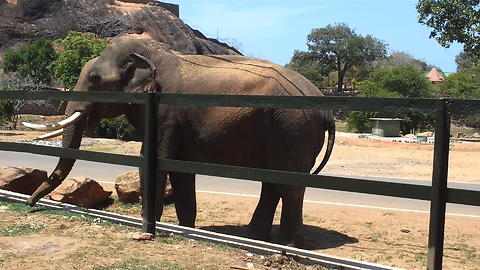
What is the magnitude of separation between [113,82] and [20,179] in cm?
292

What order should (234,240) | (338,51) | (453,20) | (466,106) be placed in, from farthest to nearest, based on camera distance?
(338,51) → (453,20) → (234,240) → (466,106)

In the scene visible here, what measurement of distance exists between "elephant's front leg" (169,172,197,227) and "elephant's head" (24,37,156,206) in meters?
0.95

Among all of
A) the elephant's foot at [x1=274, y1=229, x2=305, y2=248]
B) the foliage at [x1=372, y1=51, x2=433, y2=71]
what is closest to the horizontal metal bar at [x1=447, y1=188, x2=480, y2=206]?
the elephant's foot at [x1=274, y1=229, x2=305, y2=248]

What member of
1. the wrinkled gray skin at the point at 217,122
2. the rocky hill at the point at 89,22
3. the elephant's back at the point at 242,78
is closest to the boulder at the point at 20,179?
the wrinkled gray skin at the point at 217,122

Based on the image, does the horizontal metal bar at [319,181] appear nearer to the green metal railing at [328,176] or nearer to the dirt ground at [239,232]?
the green metal railing at [328,176]

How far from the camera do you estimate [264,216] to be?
7234mm

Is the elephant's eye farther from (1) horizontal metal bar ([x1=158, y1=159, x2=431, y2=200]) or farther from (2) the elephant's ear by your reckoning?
(1) horizontal metal bar ([x1=158, y1=159, x2=431, y2=200])

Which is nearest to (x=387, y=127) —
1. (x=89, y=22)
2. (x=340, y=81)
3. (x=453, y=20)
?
(x=453, y=20)

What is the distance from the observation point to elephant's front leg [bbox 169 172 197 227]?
7.48m

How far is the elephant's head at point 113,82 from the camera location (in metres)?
7.19

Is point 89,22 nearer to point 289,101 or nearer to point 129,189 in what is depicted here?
point 129,189

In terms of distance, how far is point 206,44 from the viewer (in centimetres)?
6009

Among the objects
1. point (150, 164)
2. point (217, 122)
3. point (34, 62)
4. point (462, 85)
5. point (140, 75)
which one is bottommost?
point (150, 164)

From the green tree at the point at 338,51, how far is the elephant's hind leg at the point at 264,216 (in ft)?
208
